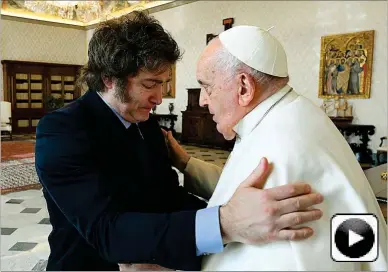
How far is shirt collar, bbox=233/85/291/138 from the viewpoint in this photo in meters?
1.02

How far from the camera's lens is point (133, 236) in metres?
1.00

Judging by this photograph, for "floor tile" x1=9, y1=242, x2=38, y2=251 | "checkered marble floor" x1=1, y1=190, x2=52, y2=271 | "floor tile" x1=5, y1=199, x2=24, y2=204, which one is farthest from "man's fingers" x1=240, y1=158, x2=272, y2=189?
"floor tile" x1=5, y1=199, x2=24, y2=204

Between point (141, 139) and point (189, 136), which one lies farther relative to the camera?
point (189, 136)

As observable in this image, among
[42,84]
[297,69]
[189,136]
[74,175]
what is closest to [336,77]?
[297,69]

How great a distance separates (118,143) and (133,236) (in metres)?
0.42

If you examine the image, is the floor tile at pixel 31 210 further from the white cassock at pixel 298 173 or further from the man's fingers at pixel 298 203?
the man's fingers at pixel 298 203

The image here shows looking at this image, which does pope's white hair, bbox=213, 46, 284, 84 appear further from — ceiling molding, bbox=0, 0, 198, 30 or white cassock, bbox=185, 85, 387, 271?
ceiling molding, bbox=0, 0, 198, 30

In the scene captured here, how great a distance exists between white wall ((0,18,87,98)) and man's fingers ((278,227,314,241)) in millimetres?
13416

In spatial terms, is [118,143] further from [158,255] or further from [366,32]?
[366,32]

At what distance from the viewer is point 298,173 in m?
0.89

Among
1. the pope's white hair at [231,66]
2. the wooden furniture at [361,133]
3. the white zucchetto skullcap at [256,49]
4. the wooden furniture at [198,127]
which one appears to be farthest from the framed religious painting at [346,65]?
the pope's white hair at [231,66]

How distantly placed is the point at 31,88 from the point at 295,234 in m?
13.8

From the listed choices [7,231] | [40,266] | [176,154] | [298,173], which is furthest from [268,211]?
[7,231]

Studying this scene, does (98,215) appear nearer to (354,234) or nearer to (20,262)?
(354,234)
